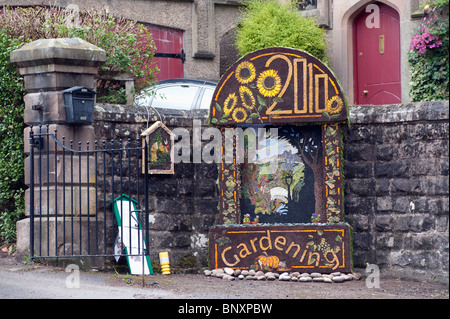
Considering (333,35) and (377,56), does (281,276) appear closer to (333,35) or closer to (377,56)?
(377,56)

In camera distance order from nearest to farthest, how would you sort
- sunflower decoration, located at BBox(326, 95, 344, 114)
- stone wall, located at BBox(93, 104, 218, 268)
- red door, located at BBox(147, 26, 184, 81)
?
sunflower decoration, located at BBox(326, 95, 344, 114) → stone wall, located at BBox(93, 104, 218, 268) → red door, located at BBox(147, 26, 184, 81)

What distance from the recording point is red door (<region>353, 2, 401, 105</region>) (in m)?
14.5

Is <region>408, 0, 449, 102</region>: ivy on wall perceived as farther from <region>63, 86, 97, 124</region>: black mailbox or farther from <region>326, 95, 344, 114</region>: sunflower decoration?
<region>63, 86, 97, 124</region>: black mailbox

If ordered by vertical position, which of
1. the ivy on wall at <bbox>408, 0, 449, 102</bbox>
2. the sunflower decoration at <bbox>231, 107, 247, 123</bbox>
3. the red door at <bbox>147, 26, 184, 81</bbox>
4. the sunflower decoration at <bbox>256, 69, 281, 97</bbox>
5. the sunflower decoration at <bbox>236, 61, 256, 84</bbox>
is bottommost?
the sunflower decoration at <bbox>231, 107, 247, 123</bbox>

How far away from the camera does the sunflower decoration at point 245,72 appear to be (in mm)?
9336

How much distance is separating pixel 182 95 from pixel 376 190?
3726 millimetres

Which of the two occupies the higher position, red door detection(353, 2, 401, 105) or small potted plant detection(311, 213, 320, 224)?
red door detection(353, 2, 401, 105)

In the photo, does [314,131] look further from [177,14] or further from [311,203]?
[177,14]

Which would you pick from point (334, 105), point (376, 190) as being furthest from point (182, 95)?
point (376, 190)

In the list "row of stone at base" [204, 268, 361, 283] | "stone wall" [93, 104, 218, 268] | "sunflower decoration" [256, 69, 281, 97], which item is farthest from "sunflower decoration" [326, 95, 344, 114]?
"row of stone at base" [204, 268, 361, 283]

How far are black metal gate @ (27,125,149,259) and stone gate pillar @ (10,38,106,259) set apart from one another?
3cm

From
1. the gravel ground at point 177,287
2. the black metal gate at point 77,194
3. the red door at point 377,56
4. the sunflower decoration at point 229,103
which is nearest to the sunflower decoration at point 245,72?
the sunflower decoration at point 229,103

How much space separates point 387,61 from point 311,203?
6.15 m

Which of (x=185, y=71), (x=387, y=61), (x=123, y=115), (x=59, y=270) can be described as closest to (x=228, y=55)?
(x=185, y=71)
